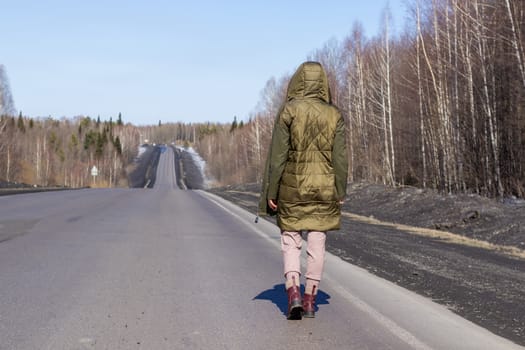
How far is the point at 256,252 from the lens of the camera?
10.1m

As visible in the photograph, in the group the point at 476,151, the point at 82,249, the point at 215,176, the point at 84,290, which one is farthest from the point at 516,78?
the point at 215,176

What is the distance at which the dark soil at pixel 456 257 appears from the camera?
6230mm

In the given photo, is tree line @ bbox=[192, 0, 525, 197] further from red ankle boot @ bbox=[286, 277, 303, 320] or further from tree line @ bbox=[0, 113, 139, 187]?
tree line @ bbox=[0, 113, 139, 187]

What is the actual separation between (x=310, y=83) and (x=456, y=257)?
600cm

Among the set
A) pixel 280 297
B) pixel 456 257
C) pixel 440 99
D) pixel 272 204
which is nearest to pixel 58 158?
pixel 440 99

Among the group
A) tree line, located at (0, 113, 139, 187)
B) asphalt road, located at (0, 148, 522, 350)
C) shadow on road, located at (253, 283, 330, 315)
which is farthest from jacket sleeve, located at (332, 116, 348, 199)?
tree line, located at (0, 113, 139, 187)

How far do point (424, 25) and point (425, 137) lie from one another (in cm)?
550

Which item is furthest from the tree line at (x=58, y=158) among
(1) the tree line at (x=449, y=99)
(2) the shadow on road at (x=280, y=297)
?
(2) the shadow on road at (x=280, y=297)

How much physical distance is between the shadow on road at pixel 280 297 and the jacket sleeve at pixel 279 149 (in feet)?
4.44

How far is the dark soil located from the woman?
1736 mm

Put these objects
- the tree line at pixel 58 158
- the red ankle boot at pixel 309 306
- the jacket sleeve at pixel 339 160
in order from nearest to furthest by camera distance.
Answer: the jacket sleeve at pixel 339 160, the red ankle boot at pixel 309 306, the tree line at pixel 58 158

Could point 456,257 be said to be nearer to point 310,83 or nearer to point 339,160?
point 339,160

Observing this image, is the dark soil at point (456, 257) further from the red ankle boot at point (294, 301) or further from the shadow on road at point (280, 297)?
the red ankle boot at point (294, 301)

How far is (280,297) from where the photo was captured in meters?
6.37
